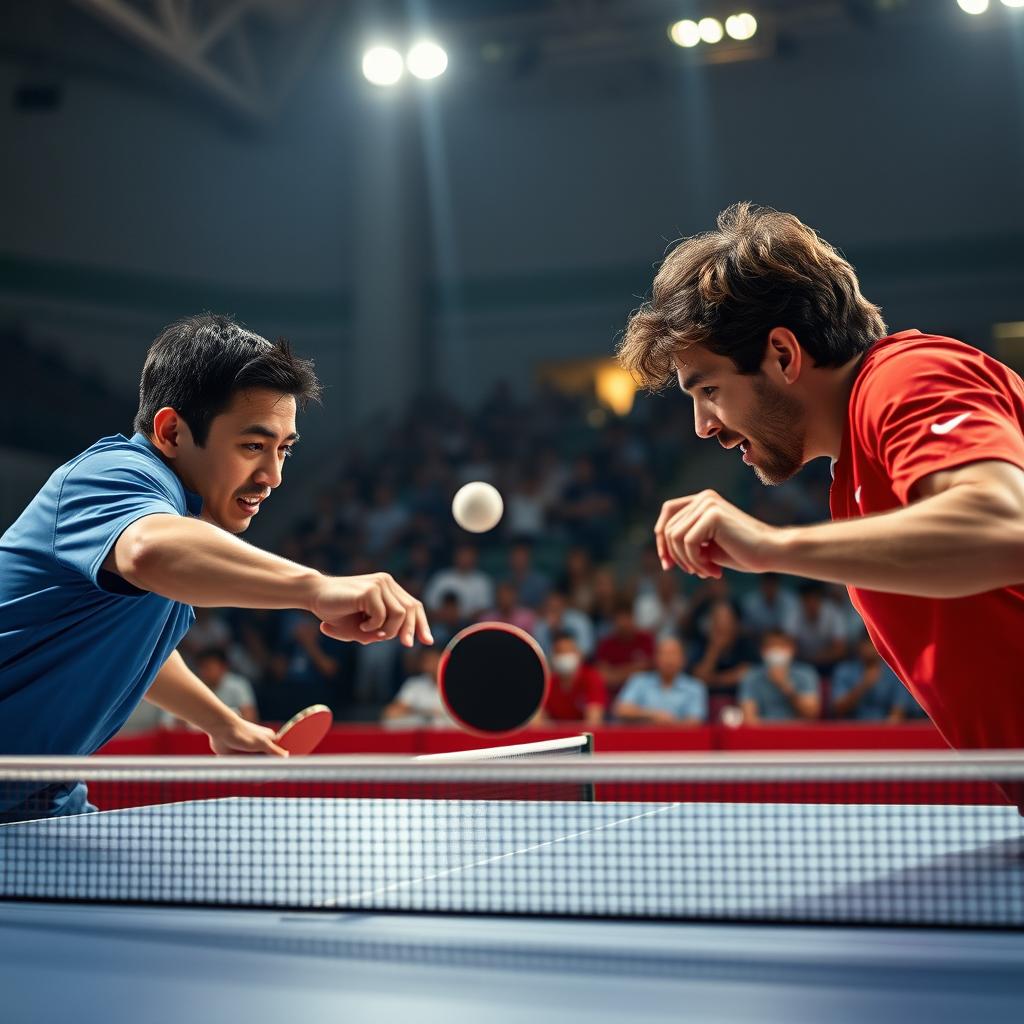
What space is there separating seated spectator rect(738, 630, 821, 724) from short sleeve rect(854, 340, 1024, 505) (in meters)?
5.80

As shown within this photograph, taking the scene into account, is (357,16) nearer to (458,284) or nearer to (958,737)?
(458,284)

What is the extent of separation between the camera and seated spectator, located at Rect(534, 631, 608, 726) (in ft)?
25.6

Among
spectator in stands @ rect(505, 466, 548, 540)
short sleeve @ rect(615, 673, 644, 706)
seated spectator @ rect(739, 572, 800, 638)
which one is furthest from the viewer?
spectator in stands @ rect(505, 466, 548, 540)

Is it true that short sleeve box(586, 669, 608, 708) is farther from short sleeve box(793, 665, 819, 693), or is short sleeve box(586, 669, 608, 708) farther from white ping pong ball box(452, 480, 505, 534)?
white ping pong ball box(452, 480, 505, 534)

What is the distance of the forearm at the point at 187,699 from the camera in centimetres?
303

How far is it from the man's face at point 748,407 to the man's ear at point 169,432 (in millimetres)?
1066

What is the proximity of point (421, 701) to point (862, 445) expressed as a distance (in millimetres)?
6770

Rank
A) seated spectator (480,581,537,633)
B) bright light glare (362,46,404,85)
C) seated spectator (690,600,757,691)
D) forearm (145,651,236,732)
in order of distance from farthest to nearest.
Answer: bright light glare (362,46,404,85), seated spectator (480,581,537,633), seated spectator (690,600,757,691), forearm (145,651,236,732)

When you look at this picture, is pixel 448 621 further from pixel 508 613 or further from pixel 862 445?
pixel 862 445

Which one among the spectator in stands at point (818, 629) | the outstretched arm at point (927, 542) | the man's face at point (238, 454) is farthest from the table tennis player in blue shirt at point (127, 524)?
the spectator in stands at point (818, 629)

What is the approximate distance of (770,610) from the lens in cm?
911

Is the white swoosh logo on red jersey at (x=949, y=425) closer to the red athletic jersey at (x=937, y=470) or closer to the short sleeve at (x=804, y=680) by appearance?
the red athletic jersey at (x=937, y=470)

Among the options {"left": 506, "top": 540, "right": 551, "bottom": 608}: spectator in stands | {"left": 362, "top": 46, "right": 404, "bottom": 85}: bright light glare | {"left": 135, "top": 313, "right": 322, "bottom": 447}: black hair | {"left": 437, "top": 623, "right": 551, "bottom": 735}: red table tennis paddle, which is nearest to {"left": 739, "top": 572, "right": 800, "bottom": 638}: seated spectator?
{"left": 506, "top": 540, "right": 551, "bottom": 608}: spectator in stands

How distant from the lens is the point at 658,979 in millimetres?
1477
